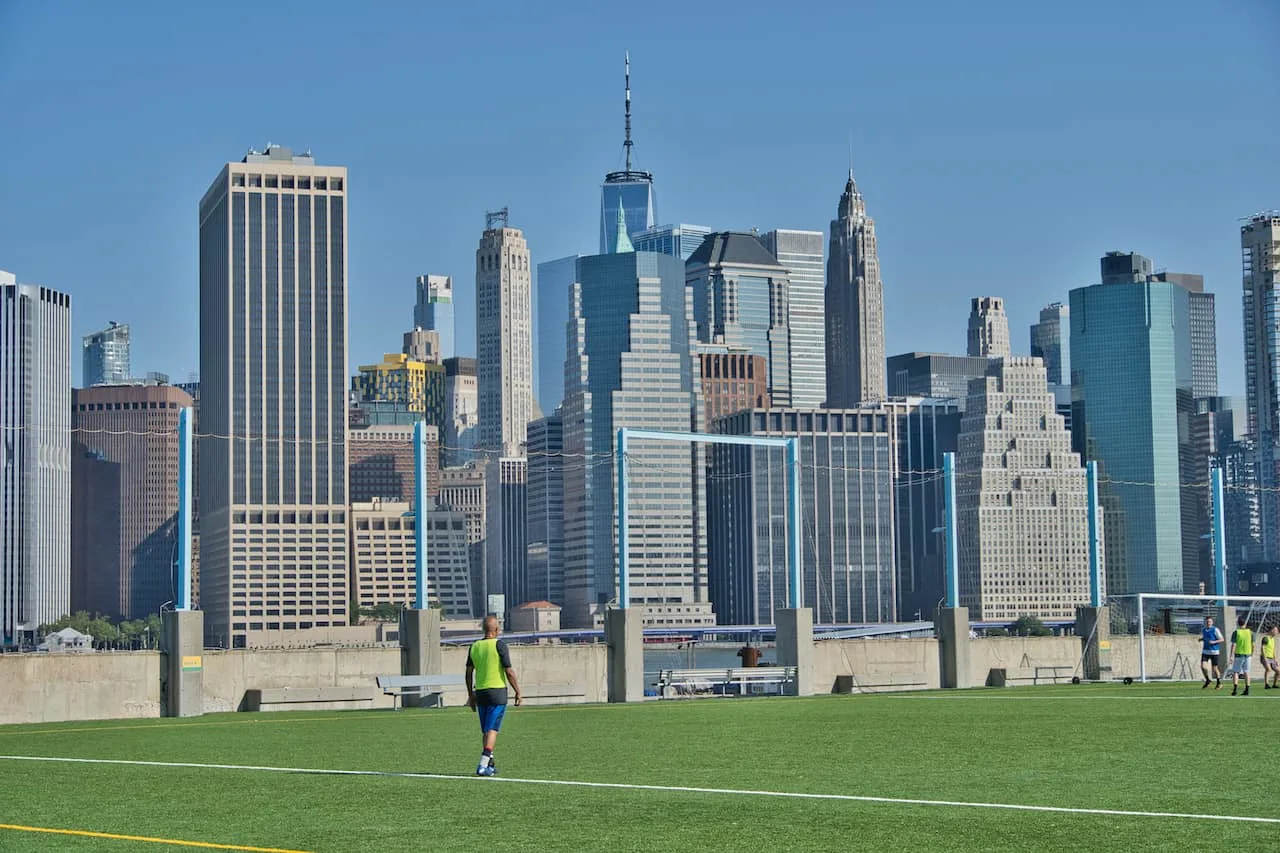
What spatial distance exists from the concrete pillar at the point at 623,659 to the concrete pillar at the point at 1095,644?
45.9 feet

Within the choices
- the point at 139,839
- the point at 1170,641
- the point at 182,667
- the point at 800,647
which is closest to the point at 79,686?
the point at 182,667

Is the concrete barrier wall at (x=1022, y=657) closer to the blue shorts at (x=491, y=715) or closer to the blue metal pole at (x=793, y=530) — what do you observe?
the blue metal pole at (x=793, y=530)

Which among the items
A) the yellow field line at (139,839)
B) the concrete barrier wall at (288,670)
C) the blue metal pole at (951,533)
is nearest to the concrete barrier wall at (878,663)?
the blue metal pole at (951,533)

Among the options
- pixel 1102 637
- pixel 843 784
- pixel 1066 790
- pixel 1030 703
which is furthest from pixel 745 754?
pixel 1102 637

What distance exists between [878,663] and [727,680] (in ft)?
14.4

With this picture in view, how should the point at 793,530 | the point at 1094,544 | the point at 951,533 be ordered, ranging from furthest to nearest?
the point at 1094,544, the point at 951,533, the point at 793,530

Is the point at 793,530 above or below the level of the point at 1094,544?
above

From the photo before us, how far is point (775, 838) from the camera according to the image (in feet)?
44.6

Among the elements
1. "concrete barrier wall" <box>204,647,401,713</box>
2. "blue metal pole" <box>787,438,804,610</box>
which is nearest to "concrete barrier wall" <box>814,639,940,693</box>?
"blue metal pole" <box>787,438,804,610</box>

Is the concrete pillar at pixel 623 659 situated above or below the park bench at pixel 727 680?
above

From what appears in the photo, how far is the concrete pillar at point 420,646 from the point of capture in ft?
128

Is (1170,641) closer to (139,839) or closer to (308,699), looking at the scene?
(308,699)

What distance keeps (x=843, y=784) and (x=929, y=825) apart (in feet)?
10.5

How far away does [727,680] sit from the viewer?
45.0 meters
